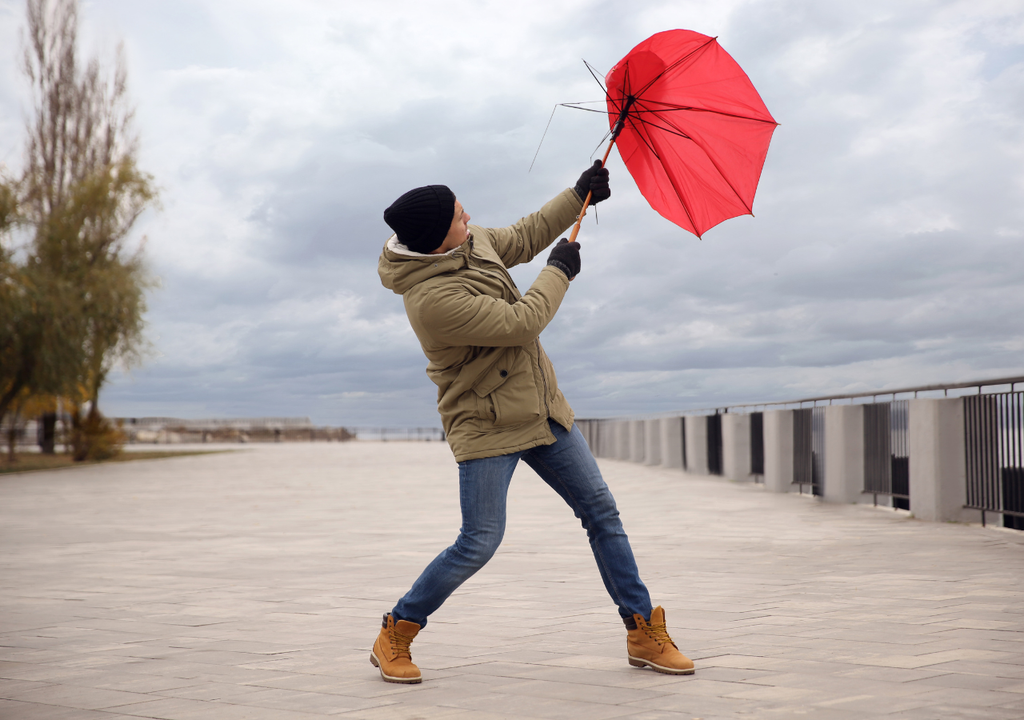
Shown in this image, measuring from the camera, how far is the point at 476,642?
475cm

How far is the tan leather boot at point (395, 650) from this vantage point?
3.93m

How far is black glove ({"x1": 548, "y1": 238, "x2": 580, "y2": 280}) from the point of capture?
12.9ft

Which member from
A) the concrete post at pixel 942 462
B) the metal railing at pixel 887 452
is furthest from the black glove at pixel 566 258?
the metal railing at pixel 887 452

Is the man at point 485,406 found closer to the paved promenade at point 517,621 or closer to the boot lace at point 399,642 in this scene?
the boot lace at point 399,642

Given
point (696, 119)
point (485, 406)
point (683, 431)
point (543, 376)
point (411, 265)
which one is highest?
point (696, 119)

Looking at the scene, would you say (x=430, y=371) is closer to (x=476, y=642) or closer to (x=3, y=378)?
(x=476, y=642)

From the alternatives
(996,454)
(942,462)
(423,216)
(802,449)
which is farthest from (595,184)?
(802,449)

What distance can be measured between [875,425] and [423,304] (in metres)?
9.57

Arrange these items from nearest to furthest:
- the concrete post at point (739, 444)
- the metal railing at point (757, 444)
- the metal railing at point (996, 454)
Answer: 1. the metal railing at point (996, 454)
2. the metal railing at point (757, 444)
3. the concrete post at point (739, 444)

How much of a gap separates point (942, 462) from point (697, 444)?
1094 centimetres

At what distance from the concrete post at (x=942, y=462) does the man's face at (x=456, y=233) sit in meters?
7.81

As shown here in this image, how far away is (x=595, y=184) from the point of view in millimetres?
4301

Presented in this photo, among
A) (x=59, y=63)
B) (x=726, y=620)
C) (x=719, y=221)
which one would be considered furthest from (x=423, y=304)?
(x=59, y=63)

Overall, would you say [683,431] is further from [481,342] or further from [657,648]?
[481,342]
